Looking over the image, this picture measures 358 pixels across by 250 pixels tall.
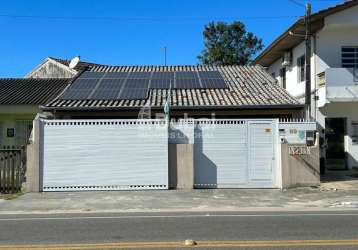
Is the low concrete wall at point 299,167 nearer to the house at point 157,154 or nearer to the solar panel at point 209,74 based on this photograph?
the house at point 157,154

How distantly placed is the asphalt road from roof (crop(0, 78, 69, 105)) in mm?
14772

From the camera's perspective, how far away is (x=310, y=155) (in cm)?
1688

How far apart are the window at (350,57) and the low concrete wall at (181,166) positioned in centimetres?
919

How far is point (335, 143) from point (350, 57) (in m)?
3.75

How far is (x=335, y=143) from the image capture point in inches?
866

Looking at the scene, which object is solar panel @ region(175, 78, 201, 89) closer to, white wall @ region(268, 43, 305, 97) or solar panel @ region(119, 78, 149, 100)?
solar panel @ region(119, 78, 149, 100)

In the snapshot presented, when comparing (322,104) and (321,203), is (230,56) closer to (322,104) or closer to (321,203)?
(322,104)

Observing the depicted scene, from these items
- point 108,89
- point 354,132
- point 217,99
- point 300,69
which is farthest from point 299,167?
point 300,69

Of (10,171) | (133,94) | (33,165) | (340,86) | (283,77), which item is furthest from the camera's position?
(283,77)

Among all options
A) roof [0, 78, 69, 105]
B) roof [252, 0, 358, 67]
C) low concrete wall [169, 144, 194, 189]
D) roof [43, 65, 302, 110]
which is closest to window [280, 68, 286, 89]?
roof [252, 0, 358, 67]

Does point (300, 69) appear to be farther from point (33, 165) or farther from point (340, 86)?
point (33, 165)

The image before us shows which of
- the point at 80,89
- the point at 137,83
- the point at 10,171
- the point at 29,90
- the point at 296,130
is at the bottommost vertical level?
the point at 10,171

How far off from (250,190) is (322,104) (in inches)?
259

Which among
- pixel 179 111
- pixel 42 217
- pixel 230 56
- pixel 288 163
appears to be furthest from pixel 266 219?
pixel 230 56
